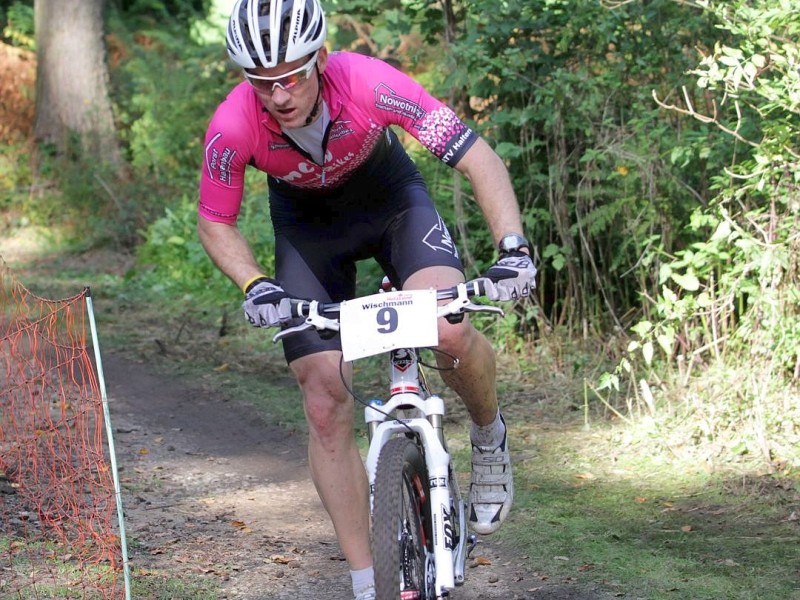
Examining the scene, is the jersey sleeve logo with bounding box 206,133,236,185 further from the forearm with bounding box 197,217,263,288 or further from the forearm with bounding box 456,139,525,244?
the forearm with bounding box 456,139,525,244

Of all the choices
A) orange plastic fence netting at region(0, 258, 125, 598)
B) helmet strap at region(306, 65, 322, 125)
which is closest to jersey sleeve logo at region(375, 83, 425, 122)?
helmet strap at region(306, 65, 322, 125)

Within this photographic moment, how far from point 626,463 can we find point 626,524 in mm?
892

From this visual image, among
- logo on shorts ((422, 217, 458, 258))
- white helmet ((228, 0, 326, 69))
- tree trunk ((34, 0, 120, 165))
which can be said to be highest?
tree trunk ((34, 0, 120, 165))

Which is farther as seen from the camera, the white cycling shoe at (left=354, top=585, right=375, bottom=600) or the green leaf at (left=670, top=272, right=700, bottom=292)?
the green leaf at (left=670, top=272, right=700, bottom=292)

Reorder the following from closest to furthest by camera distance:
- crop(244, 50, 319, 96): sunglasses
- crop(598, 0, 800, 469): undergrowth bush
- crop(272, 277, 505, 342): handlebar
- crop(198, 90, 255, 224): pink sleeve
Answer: crop(272, 277, 505, 342): handlebar
crop(244, 50, 319, 96): sunglasses
crop(198, 90, 255, 224): pink sleeve
crop(598, 0, 800, 469): undergrowth bush

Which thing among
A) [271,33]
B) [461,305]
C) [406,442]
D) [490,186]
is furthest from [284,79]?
[406,442]

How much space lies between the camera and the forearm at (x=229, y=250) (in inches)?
154

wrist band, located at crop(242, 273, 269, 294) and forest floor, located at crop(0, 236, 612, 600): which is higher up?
wrist band, located at crop(242, 273, 269, 294)

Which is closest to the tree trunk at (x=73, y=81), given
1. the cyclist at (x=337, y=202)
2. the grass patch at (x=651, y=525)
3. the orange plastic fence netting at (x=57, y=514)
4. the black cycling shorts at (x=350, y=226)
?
the orange plastic fence netting at (x=57, y=514)

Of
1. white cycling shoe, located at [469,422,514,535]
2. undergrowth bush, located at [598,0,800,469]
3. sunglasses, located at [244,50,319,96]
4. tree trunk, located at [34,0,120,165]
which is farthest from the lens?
tree trunk, located at [34,0,120,165]

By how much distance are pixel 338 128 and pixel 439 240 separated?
0.56 m

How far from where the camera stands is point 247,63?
370cm

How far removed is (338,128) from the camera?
402cm

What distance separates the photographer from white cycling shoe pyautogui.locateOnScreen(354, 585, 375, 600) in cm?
373
